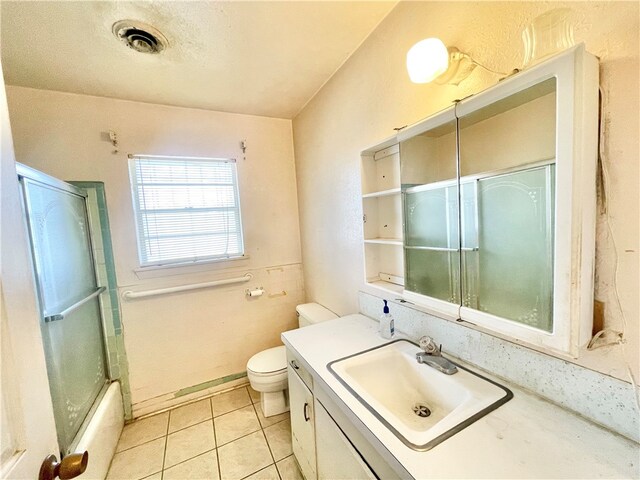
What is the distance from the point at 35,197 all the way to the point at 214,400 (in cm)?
188

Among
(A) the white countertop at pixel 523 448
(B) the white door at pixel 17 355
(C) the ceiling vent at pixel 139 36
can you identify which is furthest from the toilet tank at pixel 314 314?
(C) the ceiling vent at pixel 139 36

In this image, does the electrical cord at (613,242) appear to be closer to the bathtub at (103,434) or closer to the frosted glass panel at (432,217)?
the frosted glass panel at (432,217)

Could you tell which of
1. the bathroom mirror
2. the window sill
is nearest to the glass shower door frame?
the window sill

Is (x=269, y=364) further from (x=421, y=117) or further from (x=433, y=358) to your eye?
(x=421, y=117)

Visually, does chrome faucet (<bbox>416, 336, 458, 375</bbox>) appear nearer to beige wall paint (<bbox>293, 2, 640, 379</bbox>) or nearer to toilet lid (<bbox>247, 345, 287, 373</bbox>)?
beige wall paint (<bbox>293, 2, 640, 379</bbox>)

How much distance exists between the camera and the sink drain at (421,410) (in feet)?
3.29

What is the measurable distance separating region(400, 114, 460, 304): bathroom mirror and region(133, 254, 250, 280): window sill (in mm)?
1507

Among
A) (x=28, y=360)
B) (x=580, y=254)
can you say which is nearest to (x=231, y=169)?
(x=28, y=360)

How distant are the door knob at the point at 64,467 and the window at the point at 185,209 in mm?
1573

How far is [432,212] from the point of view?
1201mm

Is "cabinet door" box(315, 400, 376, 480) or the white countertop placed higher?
the white countertop

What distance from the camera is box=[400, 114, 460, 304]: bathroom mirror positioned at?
1077 mm

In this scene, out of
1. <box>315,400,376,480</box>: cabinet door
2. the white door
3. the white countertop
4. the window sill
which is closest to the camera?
the white door

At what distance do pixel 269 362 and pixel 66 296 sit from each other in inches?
50.7
